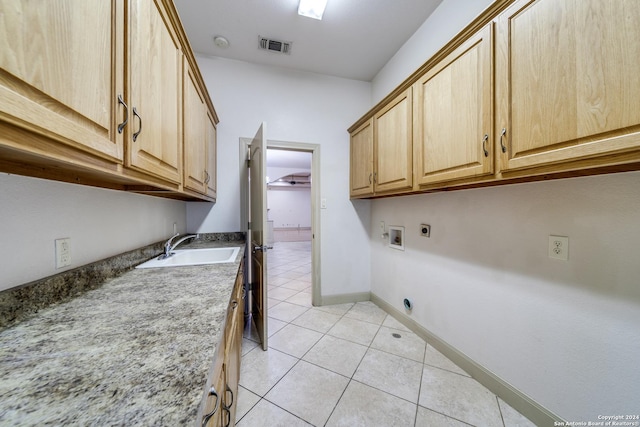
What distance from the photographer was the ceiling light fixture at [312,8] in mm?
1794

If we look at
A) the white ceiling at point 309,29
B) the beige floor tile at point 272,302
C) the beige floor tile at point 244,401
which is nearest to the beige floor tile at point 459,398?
the beige floor tile at point 244,401

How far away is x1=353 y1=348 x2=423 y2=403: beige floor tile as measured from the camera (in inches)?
56.5

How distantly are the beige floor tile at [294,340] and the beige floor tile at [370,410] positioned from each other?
21.2 inches

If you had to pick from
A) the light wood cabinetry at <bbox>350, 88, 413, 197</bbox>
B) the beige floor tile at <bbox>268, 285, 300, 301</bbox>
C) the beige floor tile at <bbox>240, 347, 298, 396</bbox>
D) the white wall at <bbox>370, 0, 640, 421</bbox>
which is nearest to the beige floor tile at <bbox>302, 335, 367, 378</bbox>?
the beige floor tile at <bbox>240, 347, 298, 396</bbox>

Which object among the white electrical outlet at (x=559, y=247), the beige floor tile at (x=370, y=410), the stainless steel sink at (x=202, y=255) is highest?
the white electrical outlet at (x=559, y=247)

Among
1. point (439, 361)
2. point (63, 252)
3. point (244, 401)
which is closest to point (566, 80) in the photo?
point (439, 361)

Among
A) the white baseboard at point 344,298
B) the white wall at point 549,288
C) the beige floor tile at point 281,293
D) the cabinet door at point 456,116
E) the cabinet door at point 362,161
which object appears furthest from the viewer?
the beige floor tile at point 281,293

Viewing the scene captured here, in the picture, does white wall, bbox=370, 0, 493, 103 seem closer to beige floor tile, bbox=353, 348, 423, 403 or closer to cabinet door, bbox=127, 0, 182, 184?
cabinet door, bbox=127, 0, 182, 184

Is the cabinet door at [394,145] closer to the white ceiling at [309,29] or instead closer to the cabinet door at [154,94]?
the white ceiling at [309,29]

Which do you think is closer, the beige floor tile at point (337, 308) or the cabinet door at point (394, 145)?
the cabinet door at point (394, 145)

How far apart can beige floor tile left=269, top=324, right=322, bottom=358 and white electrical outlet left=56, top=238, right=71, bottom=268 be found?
1512 millimetres

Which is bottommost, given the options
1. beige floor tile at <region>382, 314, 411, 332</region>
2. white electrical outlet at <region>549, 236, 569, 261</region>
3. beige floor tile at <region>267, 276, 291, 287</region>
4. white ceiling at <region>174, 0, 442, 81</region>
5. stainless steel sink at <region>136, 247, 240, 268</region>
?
beige floor tile at <region>267, 276, 291, 287</region>

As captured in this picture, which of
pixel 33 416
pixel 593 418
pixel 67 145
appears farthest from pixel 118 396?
pixel 593 418

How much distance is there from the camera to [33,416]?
1.17 feet
